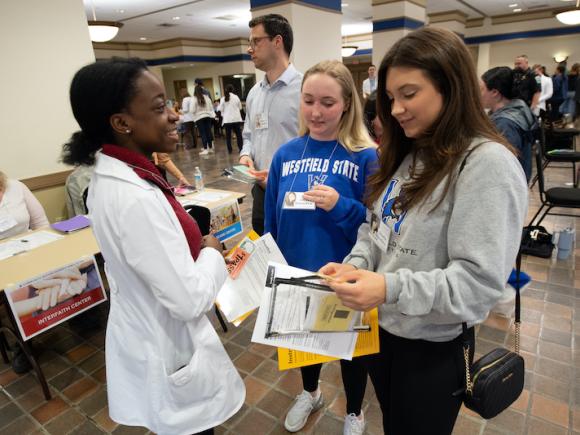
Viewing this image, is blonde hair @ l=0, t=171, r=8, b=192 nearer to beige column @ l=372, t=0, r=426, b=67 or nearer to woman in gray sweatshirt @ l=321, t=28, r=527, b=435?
woman in gray sweatshirt @ l=321, t=28, r=527, b=435

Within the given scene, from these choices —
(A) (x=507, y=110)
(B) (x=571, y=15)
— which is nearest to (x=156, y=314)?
(A) (x=507, y=110)

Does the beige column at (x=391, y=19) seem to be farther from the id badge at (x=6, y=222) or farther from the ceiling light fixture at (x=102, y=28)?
the id badge at (x=6, y=222)

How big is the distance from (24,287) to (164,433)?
1211 millimetres

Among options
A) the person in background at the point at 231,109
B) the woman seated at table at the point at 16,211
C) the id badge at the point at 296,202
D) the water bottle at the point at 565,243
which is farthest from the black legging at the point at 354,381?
the person in background at the point at 231,109

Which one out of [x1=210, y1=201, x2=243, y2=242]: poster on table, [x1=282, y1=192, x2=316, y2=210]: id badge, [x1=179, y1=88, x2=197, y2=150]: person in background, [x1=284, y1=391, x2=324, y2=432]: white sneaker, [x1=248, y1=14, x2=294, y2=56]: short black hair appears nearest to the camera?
[x1=282, y1=192, x2=316, y2=210]: id badge

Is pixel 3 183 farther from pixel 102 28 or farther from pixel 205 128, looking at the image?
pixel 205 128

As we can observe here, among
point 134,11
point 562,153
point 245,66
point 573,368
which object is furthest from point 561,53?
point 573,368

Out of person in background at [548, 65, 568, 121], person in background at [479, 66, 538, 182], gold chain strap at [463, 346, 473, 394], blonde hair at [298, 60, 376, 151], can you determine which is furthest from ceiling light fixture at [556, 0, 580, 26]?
gold chain strap at [463, 346, 473, 394]

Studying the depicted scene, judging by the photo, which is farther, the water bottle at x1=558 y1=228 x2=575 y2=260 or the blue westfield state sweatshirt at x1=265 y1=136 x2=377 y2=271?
the water bottle at x1=558 y1=228 x2=575 y2=260

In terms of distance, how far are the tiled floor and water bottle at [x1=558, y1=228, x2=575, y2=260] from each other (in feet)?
1.64

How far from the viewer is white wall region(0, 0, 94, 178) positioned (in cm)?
300

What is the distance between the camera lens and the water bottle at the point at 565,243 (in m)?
3.26

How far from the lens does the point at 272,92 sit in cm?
236

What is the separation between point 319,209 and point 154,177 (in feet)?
2.06
